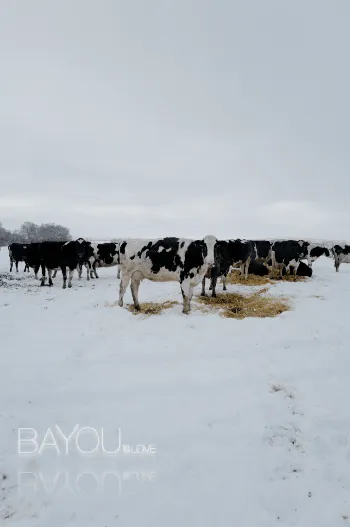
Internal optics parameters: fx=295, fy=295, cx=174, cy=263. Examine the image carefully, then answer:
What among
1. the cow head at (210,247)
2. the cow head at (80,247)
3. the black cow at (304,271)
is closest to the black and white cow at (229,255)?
the cow head at (210,247)

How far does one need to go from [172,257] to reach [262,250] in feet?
35.9

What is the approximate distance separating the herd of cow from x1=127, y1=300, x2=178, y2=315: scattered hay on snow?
1.13ft

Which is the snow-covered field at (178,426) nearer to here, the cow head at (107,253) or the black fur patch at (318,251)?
the cow head at (107,253)

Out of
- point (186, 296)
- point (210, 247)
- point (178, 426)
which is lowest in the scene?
point (178, 426)

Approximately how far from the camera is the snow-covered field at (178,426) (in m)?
2.76

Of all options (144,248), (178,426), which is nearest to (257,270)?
(144,248)

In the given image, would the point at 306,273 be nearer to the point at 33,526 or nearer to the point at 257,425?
the point at 257,425

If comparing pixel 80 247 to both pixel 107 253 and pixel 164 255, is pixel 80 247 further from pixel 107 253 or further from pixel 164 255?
pixel 164 255

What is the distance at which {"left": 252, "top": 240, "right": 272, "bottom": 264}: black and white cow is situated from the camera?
18.6 meters

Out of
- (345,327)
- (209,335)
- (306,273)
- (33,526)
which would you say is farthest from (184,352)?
(306,273)

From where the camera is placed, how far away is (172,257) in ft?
31.0

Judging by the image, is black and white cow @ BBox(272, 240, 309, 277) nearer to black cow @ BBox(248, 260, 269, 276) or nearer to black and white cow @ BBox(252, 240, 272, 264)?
black cow @ BBox(248, 260, 269, 276)

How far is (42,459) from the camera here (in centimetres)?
326

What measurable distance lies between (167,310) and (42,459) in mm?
6192
